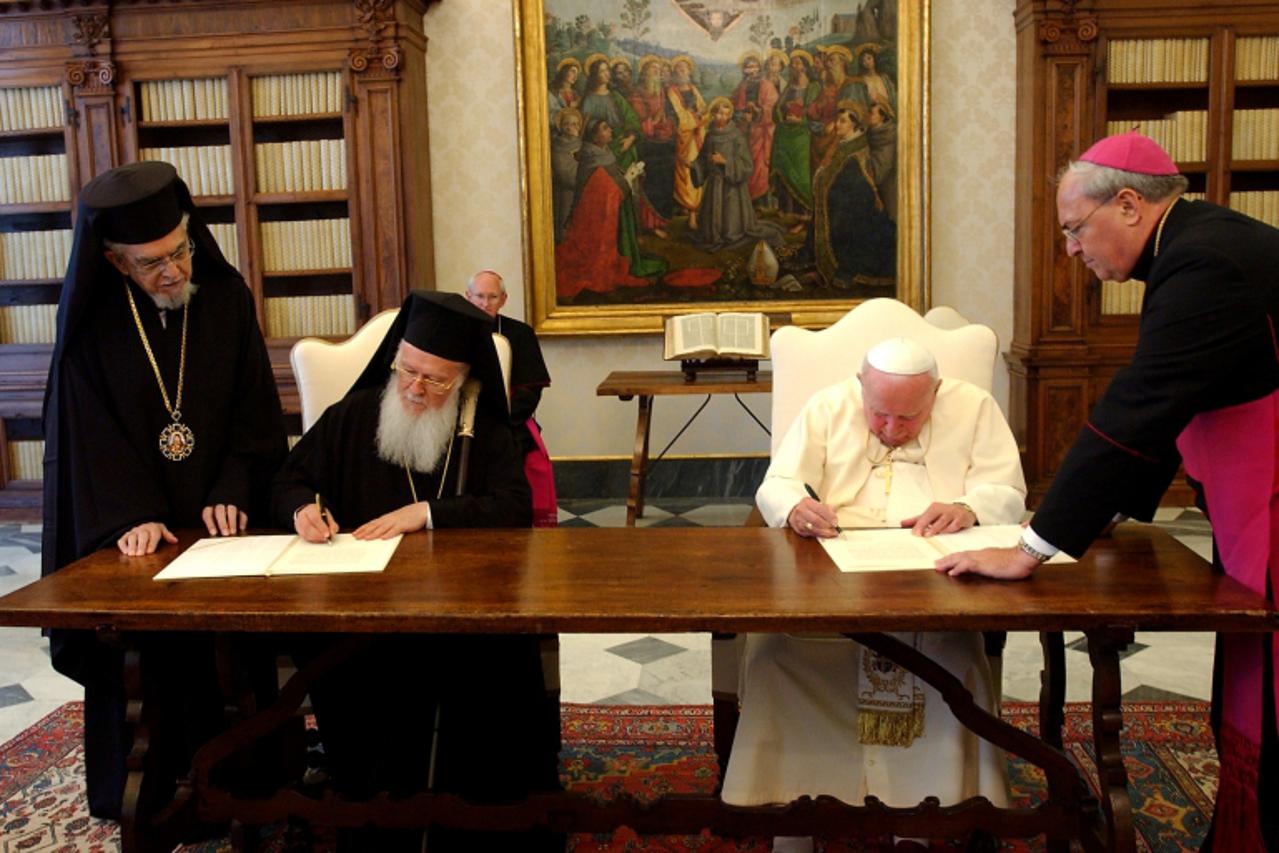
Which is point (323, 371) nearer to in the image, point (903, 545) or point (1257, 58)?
point (903, 545)

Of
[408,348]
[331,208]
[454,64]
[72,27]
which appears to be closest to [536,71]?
[454,64]

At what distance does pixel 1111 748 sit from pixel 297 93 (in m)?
6.25

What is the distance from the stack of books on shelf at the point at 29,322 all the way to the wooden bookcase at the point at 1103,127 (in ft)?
20.6

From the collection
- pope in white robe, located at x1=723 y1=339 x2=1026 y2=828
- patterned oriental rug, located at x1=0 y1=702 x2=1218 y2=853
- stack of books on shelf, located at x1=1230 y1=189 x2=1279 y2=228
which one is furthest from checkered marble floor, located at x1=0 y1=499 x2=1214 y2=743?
stack of books on shelf, located at x1=1230 y1=189 x2=1279 y2=228

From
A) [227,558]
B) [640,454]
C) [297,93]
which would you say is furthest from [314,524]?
[297,93]

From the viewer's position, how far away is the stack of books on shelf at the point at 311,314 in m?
7.32

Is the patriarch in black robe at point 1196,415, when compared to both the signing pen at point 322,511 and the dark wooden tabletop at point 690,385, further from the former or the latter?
the dark wooden tabletop at point 690,385

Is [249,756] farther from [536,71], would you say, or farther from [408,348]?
[536,71]

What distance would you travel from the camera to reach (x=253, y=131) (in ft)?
23.7

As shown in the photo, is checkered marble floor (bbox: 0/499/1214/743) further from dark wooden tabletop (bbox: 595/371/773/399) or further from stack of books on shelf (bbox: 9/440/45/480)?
stack of books on shelf (bbox: 9/440/45/480)

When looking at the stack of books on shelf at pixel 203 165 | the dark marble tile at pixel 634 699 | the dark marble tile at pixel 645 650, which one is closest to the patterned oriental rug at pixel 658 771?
the dark marble tile at pixel 634 699

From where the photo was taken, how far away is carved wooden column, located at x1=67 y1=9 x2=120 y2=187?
6.96 metres

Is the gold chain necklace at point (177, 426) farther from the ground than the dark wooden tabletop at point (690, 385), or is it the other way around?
the gold chain necklace at point (177, 426)

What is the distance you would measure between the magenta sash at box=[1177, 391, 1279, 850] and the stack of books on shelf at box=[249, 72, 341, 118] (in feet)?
19.2
